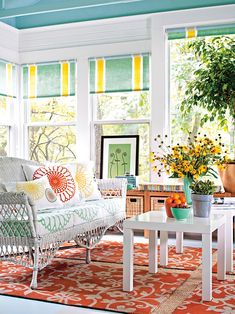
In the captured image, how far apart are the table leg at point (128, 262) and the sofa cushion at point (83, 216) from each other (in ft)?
2.07

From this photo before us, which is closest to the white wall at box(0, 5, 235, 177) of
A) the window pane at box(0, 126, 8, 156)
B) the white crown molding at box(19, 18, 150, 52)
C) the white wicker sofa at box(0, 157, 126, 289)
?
the white crown molding at box(19, 18, 150, 52)

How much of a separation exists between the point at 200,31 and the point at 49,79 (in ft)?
7.32

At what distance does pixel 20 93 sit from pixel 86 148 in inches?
52.7

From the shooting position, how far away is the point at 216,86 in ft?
18.6

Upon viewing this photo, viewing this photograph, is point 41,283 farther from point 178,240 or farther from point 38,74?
point 38,74

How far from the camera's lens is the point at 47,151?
7.01m

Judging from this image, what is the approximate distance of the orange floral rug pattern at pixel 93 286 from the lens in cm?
324

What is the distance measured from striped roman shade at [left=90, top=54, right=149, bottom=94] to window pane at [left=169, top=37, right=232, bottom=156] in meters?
0.36

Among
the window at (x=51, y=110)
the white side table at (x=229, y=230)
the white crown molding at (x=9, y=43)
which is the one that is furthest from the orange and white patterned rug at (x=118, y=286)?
the white crown molding at (x=9, y=43)

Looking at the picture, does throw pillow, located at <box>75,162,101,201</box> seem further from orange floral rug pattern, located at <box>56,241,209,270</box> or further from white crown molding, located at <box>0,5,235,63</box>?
white crown molding, located at <box>0,5,235,63</box>

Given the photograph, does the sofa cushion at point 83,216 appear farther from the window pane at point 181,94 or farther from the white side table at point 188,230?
the window pane at point 181,94

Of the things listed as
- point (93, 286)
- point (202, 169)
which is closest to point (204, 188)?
point (202, 169)

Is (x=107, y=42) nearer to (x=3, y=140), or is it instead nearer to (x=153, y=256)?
(x=3, y=140)

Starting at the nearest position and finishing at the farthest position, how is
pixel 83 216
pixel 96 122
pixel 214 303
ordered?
pixel 214 303, pixel 83 216, pixel 96 122
